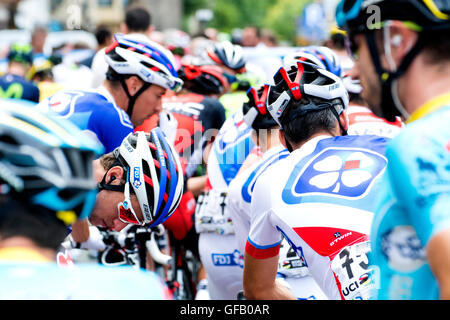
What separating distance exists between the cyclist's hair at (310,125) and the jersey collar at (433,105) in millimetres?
1674

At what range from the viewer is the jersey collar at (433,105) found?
6.19 ft

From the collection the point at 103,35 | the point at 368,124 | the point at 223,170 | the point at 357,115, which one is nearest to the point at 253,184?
the point at 223,170

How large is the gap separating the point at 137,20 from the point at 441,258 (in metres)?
8.02

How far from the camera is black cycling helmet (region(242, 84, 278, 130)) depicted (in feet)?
15.7

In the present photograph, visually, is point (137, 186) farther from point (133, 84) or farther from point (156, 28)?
point (156, 28)

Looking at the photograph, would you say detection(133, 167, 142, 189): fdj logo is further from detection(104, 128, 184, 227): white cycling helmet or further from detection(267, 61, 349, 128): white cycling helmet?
detection(267, 61, 349, 128): white cycling helmet

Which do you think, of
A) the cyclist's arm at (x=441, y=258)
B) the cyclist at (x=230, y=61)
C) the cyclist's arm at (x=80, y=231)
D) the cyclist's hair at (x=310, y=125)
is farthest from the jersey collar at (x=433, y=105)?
the cyclist at (x=230, y=61)

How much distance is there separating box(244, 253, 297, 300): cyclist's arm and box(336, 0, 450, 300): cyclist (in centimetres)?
159

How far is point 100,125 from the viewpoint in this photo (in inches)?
181

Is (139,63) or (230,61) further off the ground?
(139,63)

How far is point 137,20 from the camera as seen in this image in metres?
9.20

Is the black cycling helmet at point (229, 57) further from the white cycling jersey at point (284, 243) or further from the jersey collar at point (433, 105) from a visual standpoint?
the jersey collar at point (433, 105)

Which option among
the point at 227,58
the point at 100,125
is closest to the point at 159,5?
the point at 227,58
